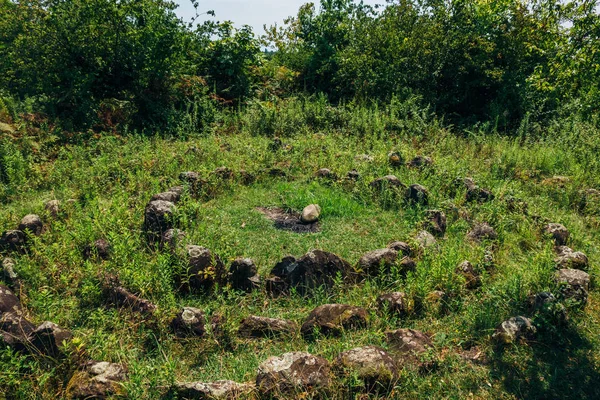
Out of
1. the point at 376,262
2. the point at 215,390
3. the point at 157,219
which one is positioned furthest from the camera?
the point at 157,219

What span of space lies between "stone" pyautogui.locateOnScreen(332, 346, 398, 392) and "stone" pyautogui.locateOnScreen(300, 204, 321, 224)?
345cm

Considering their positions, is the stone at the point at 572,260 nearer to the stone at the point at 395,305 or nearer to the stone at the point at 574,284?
the stone at the point at 574,284

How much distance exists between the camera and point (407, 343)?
3906 mm

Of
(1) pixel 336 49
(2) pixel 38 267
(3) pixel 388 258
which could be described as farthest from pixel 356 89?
(2) pixel 38 267

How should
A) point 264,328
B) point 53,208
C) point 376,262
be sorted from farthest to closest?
point 53,208 → point 376,262 → point 264,328

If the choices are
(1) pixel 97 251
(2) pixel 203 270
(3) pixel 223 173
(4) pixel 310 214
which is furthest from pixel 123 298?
(3) pixel 223 173

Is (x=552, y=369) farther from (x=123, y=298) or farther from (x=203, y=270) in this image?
(x=123, y=298)

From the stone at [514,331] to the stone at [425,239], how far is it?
166 centimetres

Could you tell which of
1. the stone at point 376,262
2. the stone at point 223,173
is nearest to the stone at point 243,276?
the stone at point 376,262

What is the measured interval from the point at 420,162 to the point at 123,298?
19.9 ft

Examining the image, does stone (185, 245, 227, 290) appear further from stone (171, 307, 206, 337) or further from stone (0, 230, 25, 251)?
stone (0, 230, 25, 251)

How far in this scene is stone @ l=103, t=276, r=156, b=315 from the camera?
14.9 ft

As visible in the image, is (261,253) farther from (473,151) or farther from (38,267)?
(473,151)

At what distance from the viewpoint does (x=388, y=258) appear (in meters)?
5.31
